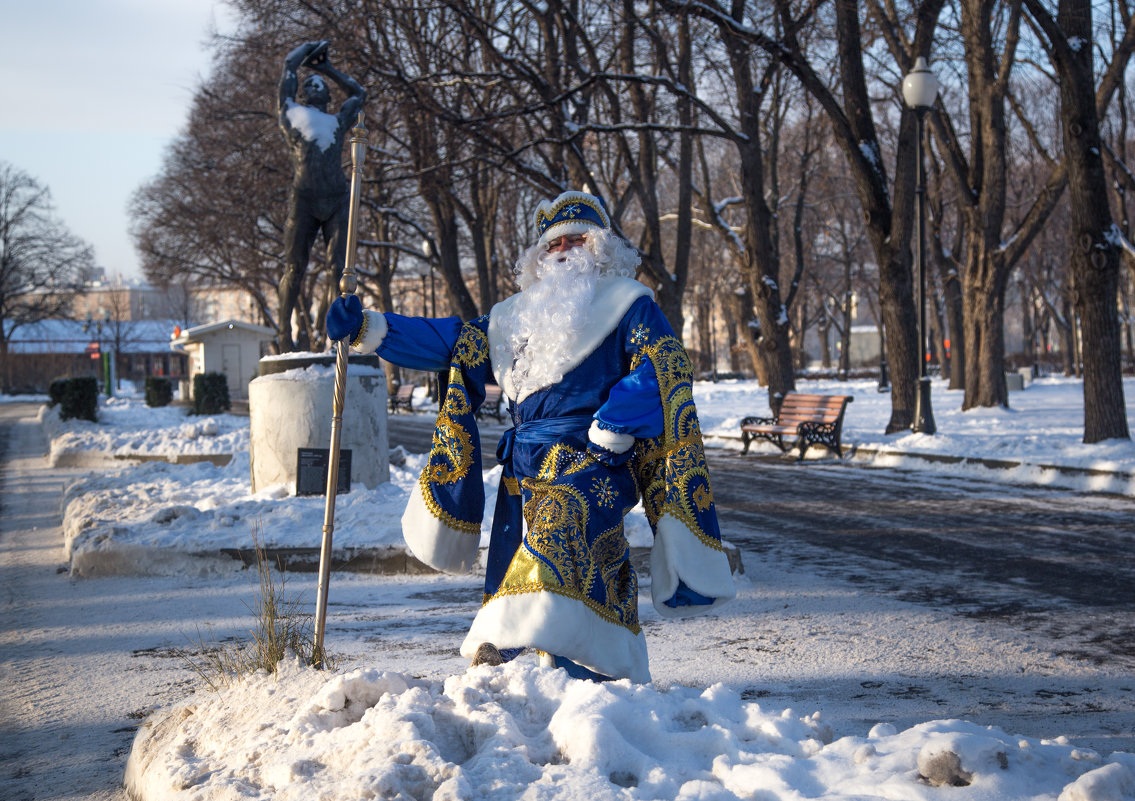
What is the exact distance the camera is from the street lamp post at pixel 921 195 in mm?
15078

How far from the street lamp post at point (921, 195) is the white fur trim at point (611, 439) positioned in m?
12.8

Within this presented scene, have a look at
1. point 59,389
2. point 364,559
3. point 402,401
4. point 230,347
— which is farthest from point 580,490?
point 230,347

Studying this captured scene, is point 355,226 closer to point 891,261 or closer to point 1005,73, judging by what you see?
point 891,261

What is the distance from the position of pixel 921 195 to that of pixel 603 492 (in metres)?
13.8

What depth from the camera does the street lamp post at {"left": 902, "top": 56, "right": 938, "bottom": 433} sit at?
15078mm

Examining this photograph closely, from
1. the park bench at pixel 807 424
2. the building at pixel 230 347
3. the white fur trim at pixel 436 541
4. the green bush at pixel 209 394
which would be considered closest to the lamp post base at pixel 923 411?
the park bench at pixel 807 424

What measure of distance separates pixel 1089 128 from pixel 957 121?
1797 centimetres

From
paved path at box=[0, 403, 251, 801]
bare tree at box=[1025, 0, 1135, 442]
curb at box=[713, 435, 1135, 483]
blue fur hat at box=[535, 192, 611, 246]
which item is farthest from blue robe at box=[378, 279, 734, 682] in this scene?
bare tree at box=[1025, 0, 1135, 442]

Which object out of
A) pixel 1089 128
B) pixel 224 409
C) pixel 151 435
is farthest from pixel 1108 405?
pixel 224 409

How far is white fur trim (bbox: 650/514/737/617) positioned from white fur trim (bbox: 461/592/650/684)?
247 millimetres

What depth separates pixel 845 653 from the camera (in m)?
5.17

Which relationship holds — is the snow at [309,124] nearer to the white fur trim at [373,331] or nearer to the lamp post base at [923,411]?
the white fur trim at [373,331]

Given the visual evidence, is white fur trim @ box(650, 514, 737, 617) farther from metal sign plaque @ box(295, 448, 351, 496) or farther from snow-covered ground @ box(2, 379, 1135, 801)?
metal sign plaque @ box(295, 448, 351, 496)

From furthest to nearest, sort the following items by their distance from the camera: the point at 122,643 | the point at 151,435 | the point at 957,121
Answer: the point at 957,121 → the point at 151,435 → the point at 122,643
